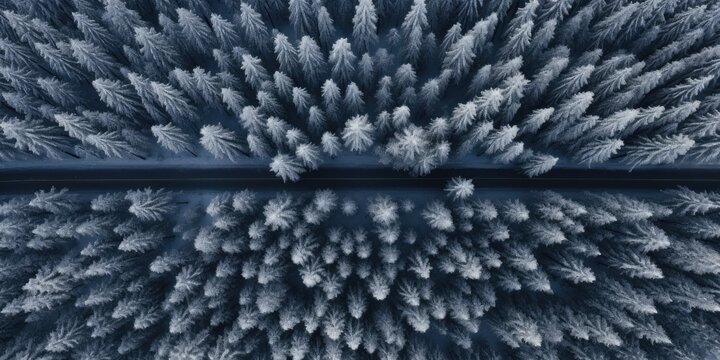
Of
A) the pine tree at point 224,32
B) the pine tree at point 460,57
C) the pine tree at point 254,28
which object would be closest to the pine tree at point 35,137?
the pine tree at point 224,32

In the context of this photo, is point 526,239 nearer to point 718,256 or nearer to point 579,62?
point 718,256

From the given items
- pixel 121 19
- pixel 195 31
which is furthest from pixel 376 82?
pixel 121 19

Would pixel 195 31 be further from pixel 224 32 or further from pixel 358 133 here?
pixel 358 133

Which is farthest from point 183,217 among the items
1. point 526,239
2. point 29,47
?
point 526,239

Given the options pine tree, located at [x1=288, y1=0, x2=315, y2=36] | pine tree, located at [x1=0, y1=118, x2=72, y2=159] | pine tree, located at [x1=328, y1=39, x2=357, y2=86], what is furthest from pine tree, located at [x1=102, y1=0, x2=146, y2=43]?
pine tree, located at [x1=328, y1=39, x2=357, y2=86]

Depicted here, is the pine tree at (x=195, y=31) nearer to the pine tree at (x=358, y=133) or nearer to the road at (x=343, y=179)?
the road at (x=343, y=179)

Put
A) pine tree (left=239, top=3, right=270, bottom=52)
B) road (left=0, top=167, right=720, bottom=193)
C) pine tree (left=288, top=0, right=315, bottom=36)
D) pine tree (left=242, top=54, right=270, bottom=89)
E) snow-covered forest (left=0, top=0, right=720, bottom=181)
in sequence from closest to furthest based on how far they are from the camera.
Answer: pine tree (left=242, top=54, right=270, bottom=89) → snow-covered forest (left=0, top=0, right=720, bottom=181) → pine tree (left=239, top=3, right=270, bottom=52) → pine tree (left=288, top=0, right=315, bottom=36) → road (left=0, top=167, right=720, bottom=193)

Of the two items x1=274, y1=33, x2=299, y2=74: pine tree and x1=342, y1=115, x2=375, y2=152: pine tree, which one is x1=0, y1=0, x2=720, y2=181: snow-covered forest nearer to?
x1=274, y1=33, x2=299, y2=74: pine tree
